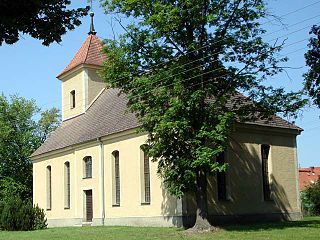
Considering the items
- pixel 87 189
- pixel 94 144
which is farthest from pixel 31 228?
pixel 94 144

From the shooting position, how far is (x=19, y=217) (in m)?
33.2

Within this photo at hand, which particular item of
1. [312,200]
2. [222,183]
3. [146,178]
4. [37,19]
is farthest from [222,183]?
[37,19]

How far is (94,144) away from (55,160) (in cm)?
685

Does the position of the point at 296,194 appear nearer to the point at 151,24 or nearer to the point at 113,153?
the point at 113,153

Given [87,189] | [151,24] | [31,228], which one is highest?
[151,24]

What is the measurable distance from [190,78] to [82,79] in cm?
1915

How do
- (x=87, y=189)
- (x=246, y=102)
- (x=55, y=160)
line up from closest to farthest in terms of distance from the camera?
(x=246, y=102), (x=87, y=189), (x=55, y=160)

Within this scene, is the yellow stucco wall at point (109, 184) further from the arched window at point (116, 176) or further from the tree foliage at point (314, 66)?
the tree foliage at point (314, 66)

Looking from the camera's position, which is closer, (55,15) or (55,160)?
(55,15)

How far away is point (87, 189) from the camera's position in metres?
35.2

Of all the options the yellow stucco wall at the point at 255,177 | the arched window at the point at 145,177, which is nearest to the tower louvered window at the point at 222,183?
the yellow stucco wall at the point at 255,177

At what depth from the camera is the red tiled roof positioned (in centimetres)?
4091

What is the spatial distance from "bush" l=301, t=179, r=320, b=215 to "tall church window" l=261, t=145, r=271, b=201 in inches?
326

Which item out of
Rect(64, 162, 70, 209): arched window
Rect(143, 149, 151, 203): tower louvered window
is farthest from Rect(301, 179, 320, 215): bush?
Rect(64, 162, 70, 209): arched window
